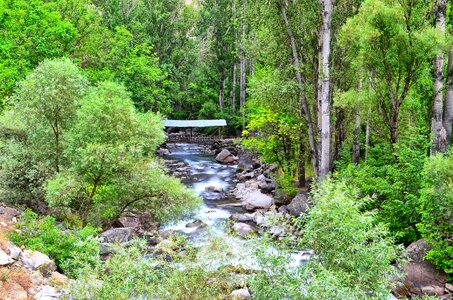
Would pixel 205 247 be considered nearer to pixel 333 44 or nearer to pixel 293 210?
pixel 293 210

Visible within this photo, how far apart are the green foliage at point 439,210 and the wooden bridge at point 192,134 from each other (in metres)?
29.8

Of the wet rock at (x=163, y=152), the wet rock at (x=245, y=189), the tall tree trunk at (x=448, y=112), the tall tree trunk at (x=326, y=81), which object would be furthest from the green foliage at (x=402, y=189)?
the wet rock at (x=163, y=152)

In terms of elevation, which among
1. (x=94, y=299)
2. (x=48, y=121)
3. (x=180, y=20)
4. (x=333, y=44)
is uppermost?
(x=180, y=20)

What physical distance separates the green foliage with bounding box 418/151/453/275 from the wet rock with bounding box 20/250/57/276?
10.5 metres

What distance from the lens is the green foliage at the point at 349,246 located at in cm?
746

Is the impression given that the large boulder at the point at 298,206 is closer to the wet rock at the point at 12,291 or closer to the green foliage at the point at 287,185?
the green foliage at the point at 287,185

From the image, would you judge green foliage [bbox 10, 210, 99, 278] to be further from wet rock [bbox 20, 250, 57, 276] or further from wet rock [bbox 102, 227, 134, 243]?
wet rock [bbox 102, 227, 134, 243]

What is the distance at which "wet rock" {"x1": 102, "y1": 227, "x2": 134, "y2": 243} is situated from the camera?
1461 cm

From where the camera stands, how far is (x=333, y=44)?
17.3m

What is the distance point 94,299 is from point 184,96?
38.5 metres

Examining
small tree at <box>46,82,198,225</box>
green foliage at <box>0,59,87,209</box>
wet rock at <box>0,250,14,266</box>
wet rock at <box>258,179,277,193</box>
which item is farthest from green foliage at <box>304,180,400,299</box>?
wet rock at <box>258,179,277,193</box>

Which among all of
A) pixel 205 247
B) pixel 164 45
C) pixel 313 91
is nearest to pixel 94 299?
pixel 205 247

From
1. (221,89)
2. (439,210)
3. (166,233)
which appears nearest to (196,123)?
(221,89)

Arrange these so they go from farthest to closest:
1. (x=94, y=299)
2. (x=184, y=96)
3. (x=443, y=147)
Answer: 1. (x=184, y=96)
2. (x=443, y=147)
3. (x=94, y=299)
